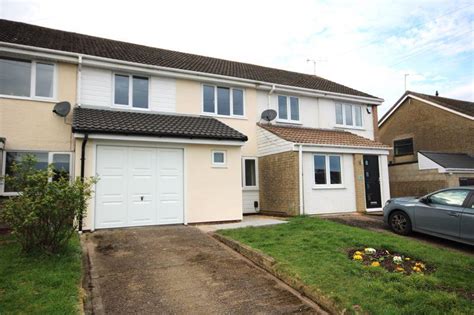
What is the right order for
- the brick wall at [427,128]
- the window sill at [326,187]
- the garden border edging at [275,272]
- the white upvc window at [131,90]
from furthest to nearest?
the brick wall at [427,128] < the window sill at [326,187] < the white upvc window at [131,90] < the garden border edging at [275,272]

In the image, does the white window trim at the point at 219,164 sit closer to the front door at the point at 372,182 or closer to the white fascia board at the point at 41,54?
the white fascia board at the point at 41,54

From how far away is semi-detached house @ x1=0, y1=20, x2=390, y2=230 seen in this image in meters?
9.59

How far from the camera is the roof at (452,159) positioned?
1685 cm

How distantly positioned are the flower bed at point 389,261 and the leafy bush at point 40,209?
223 inches

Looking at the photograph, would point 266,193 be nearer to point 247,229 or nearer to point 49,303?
point 247,229

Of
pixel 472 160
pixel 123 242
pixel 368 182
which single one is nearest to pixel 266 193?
pixel 368 182

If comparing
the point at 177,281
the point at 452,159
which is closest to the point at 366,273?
the point at 177,281

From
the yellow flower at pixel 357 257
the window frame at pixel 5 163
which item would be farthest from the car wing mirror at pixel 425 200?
the window frame at pixel 5 163

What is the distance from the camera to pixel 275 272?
18.6 feet

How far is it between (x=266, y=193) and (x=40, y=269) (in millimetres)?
9481

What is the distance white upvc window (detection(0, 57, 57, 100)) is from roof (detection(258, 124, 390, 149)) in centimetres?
820

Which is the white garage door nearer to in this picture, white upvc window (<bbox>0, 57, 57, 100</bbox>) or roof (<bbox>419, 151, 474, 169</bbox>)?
white upvc window (<bbox>0, 57, 57, 100</bbox>)

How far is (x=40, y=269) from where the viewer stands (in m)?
5.23

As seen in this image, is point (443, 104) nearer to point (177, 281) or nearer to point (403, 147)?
point (403, 147)
